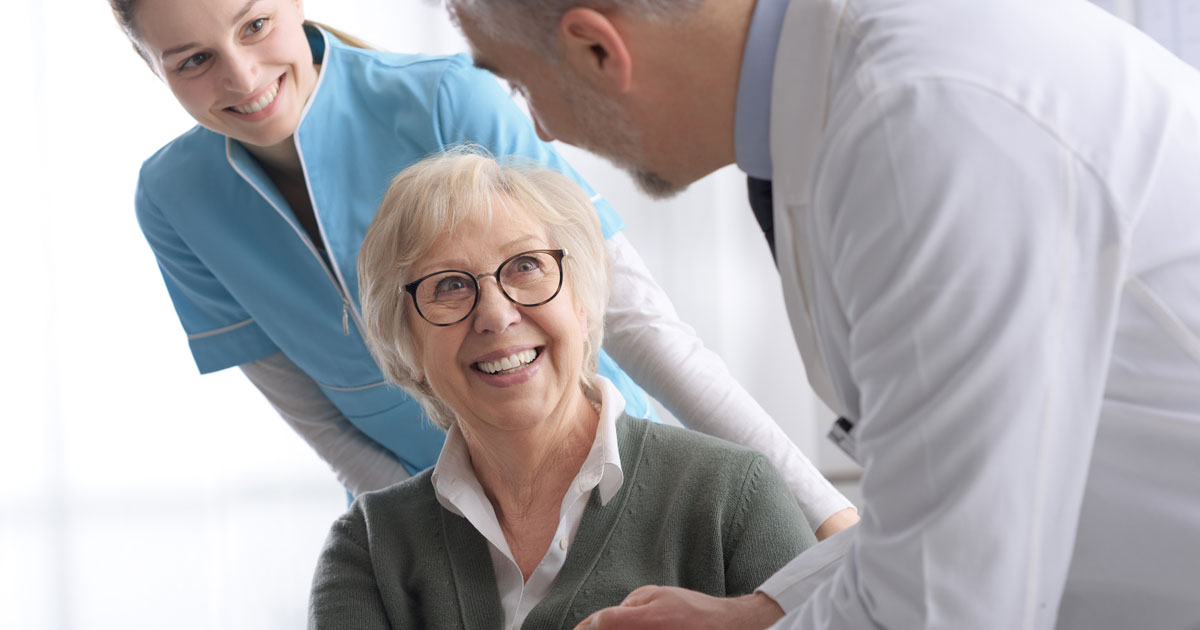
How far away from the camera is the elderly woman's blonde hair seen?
1632 mm

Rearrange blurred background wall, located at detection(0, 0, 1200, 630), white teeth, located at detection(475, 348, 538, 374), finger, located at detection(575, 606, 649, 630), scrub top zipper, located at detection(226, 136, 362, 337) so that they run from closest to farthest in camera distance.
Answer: finger, located at detection(575, 606, 649, 630), white teeth, located at detection(475, 348, 538, 374), scrub top zipper, located at detection(226, 136, 362, 337), blurred background wall, located at detection(0, 0, 1200, 630)

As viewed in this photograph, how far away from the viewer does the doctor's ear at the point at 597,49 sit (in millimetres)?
852

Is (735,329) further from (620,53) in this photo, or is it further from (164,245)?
(620,53)

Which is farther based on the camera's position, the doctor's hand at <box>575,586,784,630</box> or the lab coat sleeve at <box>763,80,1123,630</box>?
the doctor's hand at <box>575,586,784,630</box>

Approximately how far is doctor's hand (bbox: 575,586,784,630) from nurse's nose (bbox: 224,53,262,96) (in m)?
0.98

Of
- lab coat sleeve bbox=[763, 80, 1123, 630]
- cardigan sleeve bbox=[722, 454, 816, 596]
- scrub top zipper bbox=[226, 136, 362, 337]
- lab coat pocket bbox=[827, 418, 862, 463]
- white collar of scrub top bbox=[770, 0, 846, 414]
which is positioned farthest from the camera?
scrub top zipper bbox=[226, 136, 362, 337]

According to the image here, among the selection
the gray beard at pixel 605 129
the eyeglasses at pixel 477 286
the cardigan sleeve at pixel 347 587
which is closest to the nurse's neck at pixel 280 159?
the eyeglasses at pixel 477 286

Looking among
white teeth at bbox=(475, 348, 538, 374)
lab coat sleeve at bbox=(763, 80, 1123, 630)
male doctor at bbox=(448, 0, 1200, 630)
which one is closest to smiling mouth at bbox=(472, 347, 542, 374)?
white teeth at bbox=(475, 348, 538, 374)

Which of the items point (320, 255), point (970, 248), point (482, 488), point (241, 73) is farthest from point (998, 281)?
point (320, 255)

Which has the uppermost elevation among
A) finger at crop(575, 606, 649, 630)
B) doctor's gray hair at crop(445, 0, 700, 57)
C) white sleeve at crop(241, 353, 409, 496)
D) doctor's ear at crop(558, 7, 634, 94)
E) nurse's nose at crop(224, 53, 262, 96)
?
nurse's nose at crop(224, 53, 262, 96)

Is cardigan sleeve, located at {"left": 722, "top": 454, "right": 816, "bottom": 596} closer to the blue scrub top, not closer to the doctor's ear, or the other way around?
the blue scrub top

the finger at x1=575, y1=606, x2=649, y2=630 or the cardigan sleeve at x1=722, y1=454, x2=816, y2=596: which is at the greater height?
the finger at x1=575, y1=606, x2=649, y2=630

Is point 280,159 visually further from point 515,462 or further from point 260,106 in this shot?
point 515,462

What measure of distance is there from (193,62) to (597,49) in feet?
3.30
